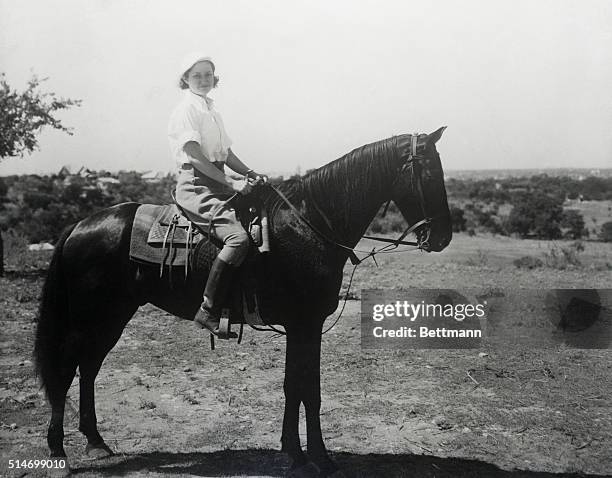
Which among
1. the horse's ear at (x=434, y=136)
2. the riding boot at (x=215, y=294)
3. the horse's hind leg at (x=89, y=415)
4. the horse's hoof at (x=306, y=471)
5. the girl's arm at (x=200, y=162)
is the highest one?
the horse's ear at (x=434, y=136)

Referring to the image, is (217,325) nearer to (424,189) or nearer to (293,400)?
(293,400)

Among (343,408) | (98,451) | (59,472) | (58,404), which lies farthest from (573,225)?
(59,472)

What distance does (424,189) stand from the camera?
441cm

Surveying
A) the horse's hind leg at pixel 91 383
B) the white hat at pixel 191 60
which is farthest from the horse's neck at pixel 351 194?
the horse's hind leg at pixel 91 383

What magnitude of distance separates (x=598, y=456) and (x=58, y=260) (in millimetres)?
4909

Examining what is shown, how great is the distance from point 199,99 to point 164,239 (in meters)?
1.17

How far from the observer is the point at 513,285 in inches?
510

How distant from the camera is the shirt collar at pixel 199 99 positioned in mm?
4629

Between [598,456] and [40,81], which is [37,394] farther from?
[40,81]

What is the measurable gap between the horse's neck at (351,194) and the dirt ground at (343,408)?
78.6 inches

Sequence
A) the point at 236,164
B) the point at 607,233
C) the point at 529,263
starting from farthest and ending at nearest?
the point at 607,233
the point at 529,263
the point at 236,164

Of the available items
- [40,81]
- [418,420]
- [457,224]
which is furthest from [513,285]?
[457,224]

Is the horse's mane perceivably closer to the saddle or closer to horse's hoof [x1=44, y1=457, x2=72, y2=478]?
the saddle

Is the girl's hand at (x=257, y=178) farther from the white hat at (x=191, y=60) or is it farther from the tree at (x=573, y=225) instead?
the tree at (x=573, y=225)
